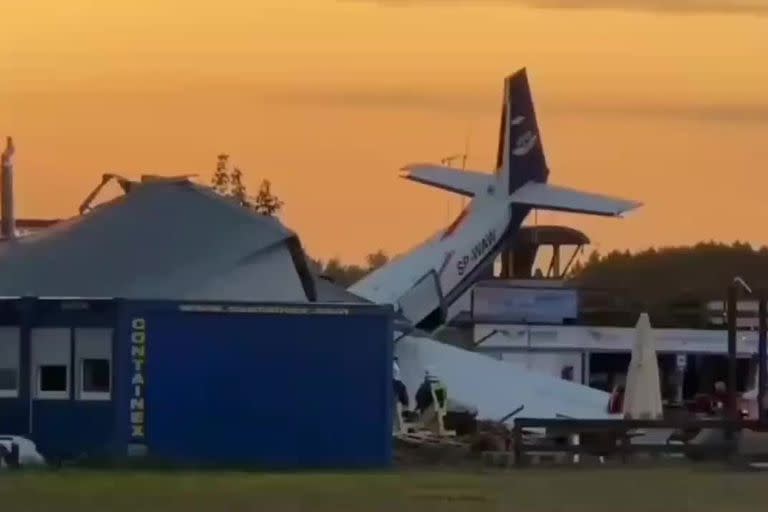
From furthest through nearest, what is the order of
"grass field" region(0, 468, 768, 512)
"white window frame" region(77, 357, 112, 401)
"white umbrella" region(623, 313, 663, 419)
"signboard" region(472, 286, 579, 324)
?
"signboard" region(472, 286, 579, 324) < "white umbrella" region(623, 313, 663, 419) < "white window frame" region(77, 357, 112, 401) < "grass field" region(0, 468, 768, 512)

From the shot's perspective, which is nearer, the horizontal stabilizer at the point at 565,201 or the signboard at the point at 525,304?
the horizontal stabilizer at the point at 565,201

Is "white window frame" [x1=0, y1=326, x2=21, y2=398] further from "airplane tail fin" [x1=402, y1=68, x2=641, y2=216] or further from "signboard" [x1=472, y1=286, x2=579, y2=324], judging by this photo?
"signboard" [x1=472, y1=286, x2=579, y2=324]

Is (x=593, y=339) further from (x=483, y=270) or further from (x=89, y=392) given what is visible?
(x=89, y=392)

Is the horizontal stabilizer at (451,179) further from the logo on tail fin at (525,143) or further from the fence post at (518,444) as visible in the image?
the fence post at (518,444)

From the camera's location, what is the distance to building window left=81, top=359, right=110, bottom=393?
35.3 meters

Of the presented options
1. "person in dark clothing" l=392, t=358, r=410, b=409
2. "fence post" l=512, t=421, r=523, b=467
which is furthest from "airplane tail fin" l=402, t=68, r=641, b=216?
"fence post" l=512, t=421, r=523, b=467

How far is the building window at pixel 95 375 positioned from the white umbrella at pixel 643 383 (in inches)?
352

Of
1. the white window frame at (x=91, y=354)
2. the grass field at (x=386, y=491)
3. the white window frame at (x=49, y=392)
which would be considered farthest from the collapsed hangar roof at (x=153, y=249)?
the grass field at (x=386, y=491)

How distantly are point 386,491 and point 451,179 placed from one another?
1870 inches

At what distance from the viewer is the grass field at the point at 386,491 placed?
24047 mm

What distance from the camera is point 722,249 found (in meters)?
129

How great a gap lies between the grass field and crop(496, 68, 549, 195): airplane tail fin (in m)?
44.7

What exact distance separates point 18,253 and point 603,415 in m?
13.3

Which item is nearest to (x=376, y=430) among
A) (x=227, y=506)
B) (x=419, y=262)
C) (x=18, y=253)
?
(x=18, y=253)
